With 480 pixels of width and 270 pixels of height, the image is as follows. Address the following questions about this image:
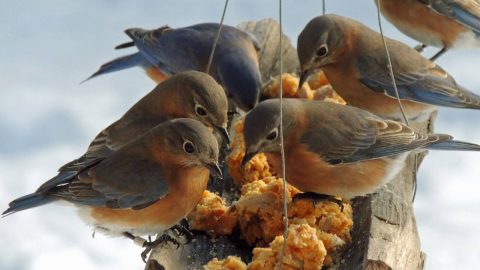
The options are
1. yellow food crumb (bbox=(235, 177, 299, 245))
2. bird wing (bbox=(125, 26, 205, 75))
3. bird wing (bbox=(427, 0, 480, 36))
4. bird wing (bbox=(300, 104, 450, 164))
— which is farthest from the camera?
bird wing (bbox=(427, 0, 480, 36))

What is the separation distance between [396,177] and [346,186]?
0.67 m

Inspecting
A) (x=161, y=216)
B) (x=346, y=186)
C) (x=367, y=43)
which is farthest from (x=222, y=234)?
(x=367, y=43)

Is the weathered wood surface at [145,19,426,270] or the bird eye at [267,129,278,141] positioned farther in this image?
the bird eye at [267,129,278,141]

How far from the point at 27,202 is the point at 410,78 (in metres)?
2.83

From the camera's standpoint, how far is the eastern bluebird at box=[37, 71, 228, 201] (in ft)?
16.6

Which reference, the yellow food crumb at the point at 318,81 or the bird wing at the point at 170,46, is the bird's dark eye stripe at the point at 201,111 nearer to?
the bird wing at the point at 170,46

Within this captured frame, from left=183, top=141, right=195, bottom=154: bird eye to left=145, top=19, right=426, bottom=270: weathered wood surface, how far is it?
0.58 m

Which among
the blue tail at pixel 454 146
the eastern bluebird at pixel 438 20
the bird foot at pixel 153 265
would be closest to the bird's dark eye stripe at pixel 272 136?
the bird foot at pixel 153 265

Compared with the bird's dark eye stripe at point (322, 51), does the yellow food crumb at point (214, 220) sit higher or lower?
lower

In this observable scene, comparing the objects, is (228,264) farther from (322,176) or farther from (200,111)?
(200,111)

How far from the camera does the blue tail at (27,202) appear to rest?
477cm

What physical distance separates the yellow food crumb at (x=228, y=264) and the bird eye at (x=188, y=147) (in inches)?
23.6

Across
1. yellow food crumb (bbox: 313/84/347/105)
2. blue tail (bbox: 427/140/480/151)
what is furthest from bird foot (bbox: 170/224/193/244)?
yellow food crumb (bbox: 313/84/347/105)

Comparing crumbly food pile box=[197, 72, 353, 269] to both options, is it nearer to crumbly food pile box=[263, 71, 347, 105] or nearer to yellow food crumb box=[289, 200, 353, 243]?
yellow food crumb box=[289, 200, 353, 243]
